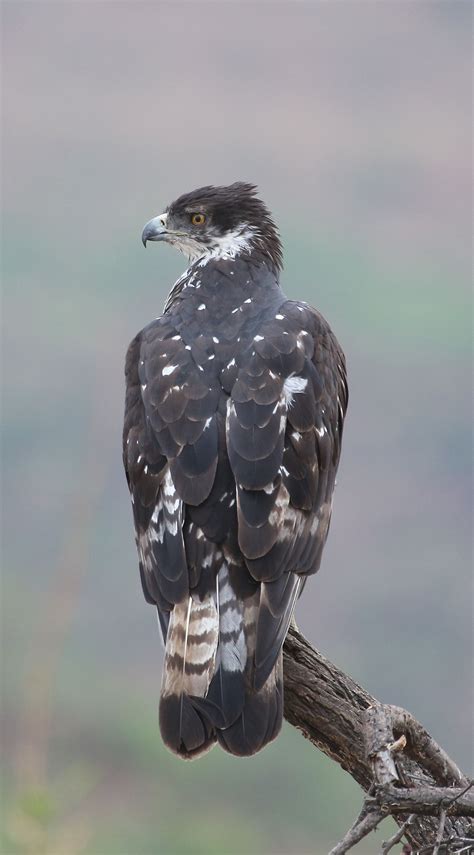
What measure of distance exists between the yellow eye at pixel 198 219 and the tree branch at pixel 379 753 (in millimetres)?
2362

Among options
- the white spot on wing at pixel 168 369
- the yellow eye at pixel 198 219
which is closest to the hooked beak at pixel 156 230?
the yellow eye at pixel 198 219

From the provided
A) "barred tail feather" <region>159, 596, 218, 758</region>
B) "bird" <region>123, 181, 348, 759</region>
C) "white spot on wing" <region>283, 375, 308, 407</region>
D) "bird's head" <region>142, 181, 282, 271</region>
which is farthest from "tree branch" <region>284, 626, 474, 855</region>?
"bird's head" <region>142, 181, 282, 271</region>

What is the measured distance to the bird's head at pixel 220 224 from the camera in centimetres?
616

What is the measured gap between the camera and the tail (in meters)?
4.22

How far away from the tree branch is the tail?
0.26 meters

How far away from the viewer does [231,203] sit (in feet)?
20.3

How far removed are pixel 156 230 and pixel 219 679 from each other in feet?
9.17

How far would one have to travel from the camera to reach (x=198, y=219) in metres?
6.21

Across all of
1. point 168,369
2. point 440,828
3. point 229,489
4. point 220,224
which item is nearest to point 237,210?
point 220,224

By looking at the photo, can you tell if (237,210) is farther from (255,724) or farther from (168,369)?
(255,724)

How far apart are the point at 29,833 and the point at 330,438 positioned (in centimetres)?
209

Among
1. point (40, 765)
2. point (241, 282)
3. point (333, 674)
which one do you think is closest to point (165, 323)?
point (241, 282)

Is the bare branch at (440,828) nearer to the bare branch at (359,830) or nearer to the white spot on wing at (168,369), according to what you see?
the bare branch at (359,830)

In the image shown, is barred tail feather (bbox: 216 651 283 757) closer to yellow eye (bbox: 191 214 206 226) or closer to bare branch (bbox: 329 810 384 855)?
bare branch (bbox: 329 810 384 855)
